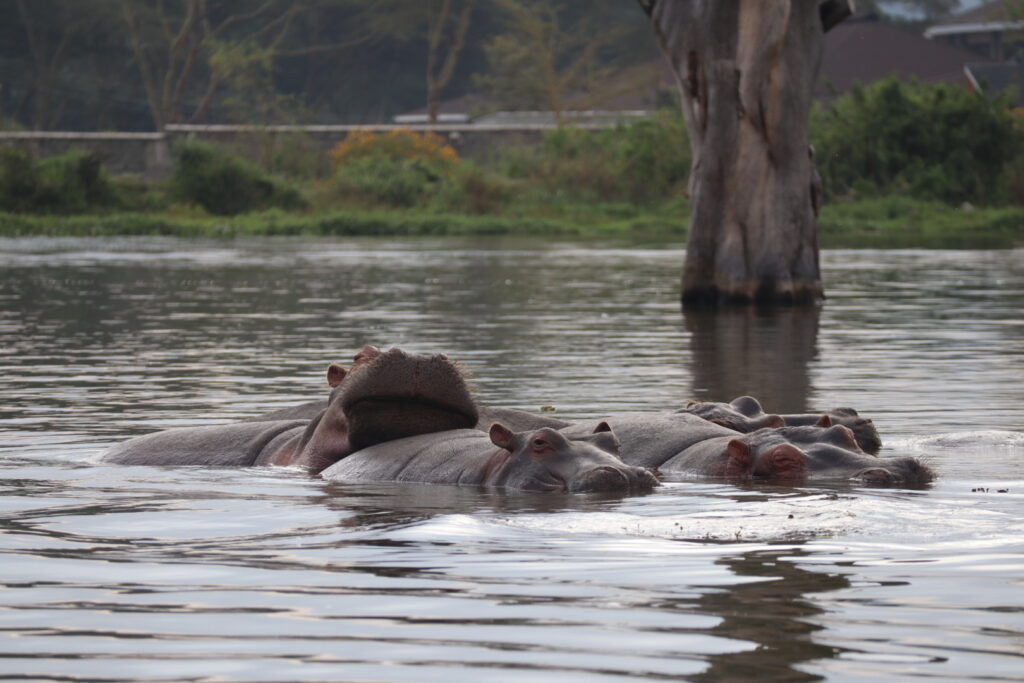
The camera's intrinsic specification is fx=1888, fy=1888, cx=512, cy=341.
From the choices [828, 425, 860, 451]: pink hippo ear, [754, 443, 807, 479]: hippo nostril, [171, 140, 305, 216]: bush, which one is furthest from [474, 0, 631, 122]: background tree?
[754, 443, 807, 479]: hippo nostril

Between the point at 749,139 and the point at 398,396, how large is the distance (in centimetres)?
1065

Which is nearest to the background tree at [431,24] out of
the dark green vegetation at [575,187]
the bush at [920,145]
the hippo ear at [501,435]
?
the dark green vegetation at [575,187]

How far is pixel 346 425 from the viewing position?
7.08 metres

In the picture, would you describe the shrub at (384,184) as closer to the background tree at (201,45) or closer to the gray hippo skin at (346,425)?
the background tree at (201,45)

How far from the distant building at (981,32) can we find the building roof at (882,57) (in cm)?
116

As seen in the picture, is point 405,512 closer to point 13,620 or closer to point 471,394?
point 471,394

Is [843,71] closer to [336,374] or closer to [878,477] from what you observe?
[336,374]

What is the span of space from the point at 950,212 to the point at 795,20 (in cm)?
2329

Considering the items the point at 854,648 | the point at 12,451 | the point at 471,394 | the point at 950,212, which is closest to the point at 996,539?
the point at 854,648

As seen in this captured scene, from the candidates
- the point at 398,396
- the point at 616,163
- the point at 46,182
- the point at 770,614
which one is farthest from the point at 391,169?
the point at 770,614

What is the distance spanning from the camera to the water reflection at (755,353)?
1046 centimetres

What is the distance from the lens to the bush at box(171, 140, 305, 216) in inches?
1751

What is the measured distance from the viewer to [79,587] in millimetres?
4766

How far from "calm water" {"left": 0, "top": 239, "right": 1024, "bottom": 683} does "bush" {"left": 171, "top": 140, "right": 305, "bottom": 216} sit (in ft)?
105
